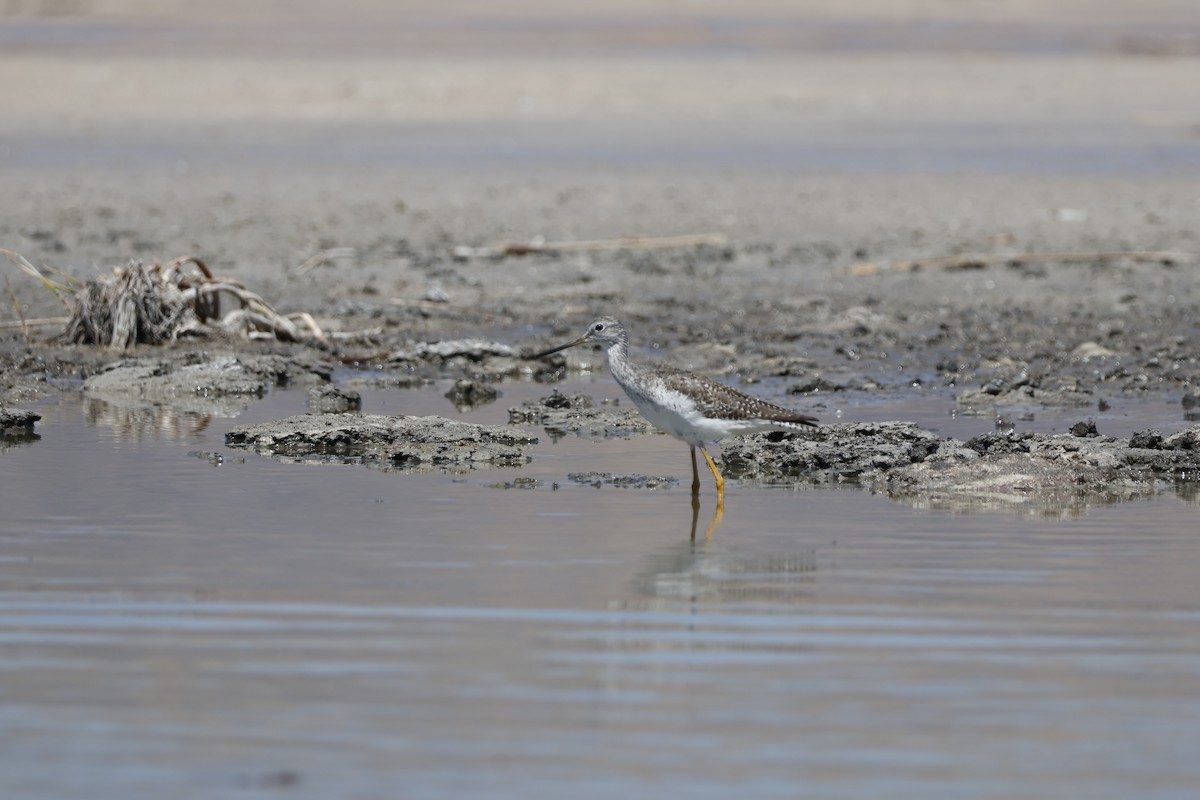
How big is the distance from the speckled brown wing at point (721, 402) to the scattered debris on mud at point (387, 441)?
1.00m

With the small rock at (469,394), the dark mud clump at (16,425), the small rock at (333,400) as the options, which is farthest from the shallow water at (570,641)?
the small rock at (469,394)

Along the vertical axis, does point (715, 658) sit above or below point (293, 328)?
below

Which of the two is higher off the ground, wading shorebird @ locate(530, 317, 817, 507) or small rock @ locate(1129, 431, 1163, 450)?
wading shorebird @ locate(530, 317, 817, 507)

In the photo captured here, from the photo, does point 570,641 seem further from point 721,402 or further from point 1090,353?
point 1090,353

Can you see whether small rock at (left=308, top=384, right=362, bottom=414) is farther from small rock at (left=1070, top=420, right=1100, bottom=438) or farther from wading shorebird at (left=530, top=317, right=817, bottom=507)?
small rock at (left=1070, top=420, right=1100, bottom=438)

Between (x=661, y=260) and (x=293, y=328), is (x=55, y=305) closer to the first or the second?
(x=293, y=328)

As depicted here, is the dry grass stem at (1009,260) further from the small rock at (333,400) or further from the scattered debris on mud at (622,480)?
the scattered debris on mud at (622,480)

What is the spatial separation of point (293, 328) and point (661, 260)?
448 centimetres

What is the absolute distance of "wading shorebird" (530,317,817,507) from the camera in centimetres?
928

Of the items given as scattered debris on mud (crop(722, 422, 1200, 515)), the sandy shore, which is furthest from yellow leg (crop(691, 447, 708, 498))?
the sandy shore

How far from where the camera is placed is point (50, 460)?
9.83 metres

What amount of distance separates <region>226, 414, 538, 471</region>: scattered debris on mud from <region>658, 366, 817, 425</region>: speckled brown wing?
1.00 m

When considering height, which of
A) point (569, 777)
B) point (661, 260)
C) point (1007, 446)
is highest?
point (661, 260)

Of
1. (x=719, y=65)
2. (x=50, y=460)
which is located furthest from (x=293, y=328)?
(x=719, y=65)
